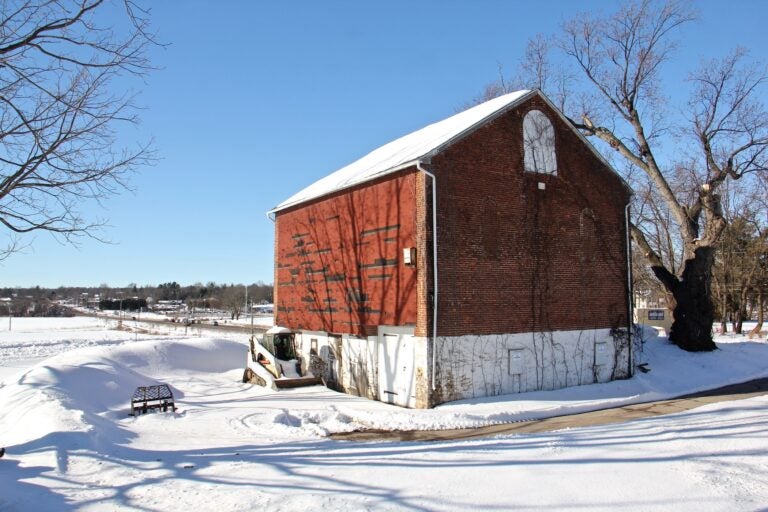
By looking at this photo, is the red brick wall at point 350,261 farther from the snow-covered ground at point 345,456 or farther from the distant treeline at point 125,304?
the distant treeline at point 125,304

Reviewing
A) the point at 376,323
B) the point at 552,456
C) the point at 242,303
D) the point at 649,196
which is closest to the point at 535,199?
the point at 376,323

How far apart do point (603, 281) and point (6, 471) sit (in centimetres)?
1797

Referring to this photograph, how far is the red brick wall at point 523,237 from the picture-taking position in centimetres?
1711

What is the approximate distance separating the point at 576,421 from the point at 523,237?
6.18 meters

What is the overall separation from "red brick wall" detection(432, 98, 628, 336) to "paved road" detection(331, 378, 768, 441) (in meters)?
3.35

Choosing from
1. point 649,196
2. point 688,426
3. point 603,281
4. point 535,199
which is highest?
point 649,196

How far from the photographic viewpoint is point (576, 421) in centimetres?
1453

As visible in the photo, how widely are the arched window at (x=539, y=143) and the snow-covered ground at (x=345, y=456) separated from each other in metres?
7.18

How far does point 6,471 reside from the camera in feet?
27.8

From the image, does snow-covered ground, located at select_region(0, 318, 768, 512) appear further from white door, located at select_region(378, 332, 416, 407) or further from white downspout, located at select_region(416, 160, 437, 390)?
white downspout, located at select_region(416, 160, 437, 390)

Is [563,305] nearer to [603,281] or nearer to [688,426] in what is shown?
[603,281]

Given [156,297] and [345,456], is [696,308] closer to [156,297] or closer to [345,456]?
[345,456]

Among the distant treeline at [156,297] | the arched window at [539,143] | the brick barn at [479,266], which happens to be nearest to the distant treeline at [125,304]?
the distant treeline at [156,297]

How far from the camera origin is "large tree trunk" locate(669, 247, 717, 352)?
24438 mm
